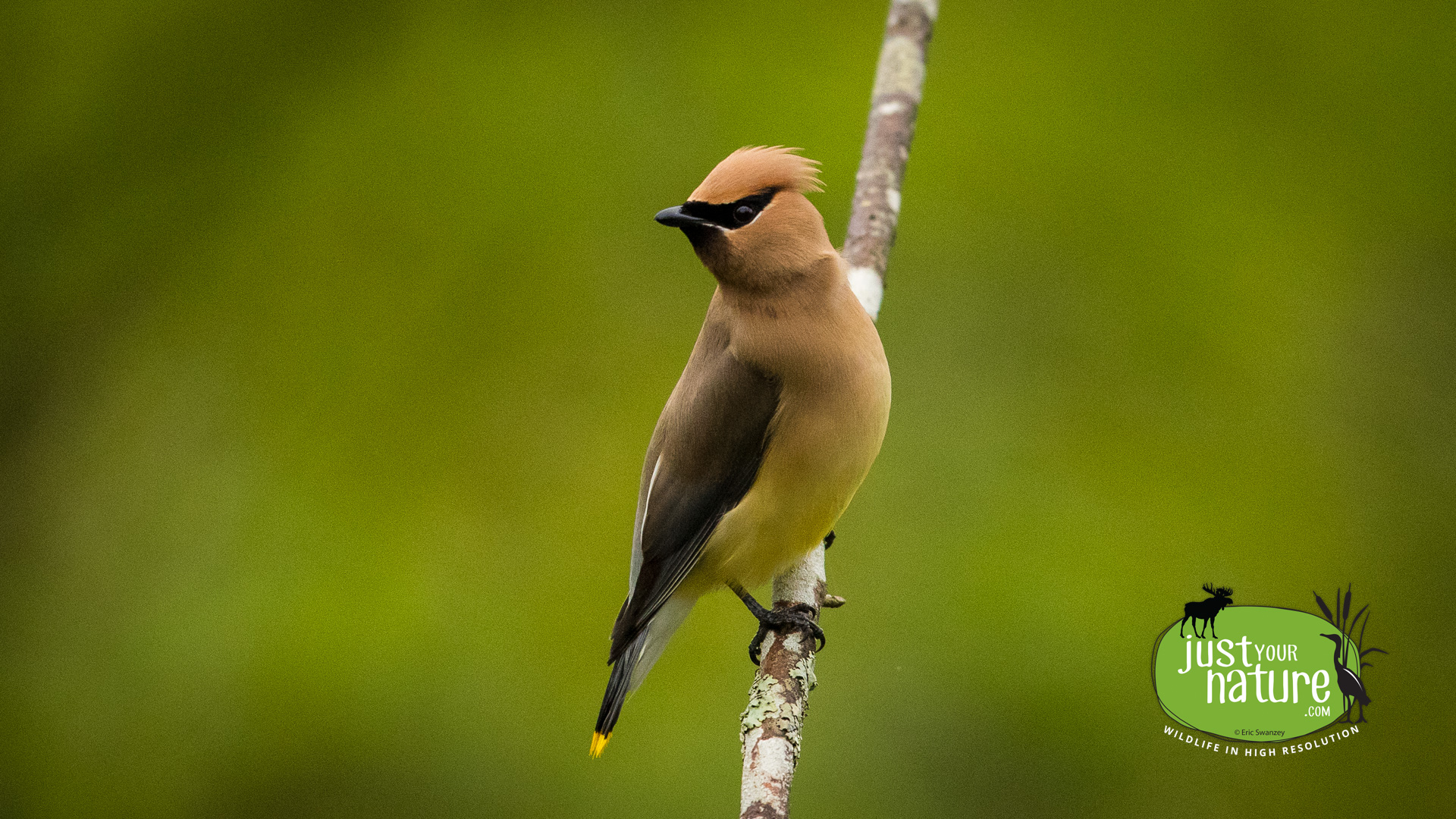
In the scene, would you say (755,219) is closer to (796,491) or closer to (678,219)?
(678,219)

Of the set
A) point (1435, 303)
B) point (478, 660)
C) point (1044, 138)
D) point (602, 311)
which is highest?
point (1044, 138)

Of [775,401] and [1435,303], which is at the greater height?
[1435,303]

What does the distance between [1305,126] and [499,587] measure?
4.19 meters

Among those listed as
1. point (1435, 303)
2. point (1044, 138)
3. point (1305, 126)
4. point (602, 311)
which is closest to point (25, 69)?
point (602, 311)

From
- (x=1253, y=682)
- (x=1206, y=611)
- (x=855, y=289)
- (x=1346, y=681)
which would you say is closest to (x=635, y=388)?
(x=855, y=289)

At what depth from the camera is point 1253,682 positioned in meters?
3.70

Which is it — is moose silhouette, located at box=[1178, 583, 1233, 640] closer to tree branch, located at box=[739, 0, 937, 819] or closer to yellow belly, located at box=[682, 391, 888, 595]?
tree branch, located at box=[739, 0, 937, 819]

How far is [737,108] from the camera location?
18.7ft

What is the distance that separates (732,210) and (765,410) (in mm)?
476

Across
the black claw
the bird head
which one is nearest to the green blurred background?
the black claw

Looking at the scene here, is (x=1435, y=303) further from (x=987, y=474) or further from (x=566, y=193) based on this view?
(x=566, y=193)

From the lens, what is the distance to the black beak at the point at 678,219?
2652 mm

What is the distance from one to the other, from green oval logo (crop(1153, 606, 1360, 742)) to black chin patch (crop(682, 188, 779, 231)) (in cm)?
216

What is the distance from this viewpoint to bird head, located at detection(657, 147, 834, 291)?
106 inches
